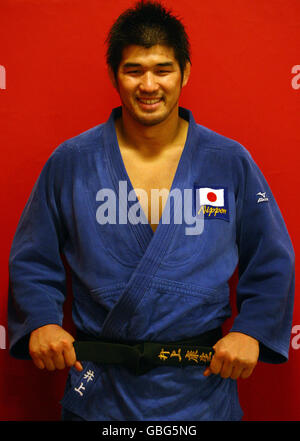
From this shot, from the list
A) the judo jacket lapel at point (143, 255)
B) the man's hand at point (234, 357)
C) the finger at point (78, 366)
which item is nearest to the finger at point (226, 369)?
the man's hand at point (234, 357)

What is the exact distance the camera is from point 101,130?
174cm

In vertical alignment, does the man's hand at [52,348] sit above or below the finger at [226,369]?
above

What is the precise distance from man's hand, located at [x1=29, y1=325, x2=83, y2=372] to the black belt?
28mm

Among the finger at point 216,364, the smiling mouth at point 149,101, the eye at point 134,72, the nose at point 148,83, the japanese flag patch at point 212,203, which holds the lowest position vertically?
the finger at point 216,364

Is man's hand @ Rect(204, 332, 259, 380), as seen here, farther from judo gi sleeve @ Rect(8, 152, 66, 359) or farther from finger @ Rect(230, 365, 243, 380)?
judo gi sleeve @ Rect(8, 152, 66, 359)

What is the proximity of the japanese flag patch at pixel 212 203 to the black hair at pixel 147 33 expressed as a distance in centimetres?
41

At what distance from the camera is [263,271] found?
1.65 meters

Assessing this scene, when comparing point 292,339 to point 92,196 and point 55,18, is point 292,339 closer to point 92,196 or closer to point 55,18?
point 92,196

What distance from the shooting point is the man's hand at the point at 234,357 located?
5.02 feet

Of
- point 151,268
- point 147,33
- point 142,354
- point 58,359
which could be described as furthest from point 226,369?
point 147,33

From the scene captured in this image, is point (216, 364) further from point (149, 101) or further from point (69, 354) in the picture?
point (149, 101)

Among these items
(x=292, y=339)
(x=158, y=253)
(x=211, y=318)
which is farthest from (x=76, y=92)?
(x=292, y=339)

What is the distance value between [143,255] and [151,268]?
0.05 meters

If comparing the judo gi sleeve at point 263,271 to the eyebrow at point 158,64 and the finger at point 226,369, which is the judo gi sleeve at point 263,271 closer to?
the finger at point 226,369
